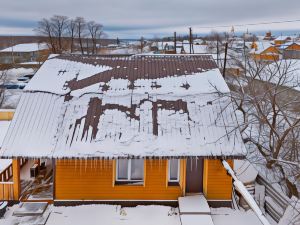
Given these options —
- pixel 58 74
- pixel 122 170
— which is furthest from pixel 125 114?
pixel 58 74

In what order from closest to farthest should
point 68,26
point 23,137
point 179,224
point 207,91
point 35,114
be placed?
point 179,224 → point 23,137 → point 35,114 → point 207,91 → point 68,26

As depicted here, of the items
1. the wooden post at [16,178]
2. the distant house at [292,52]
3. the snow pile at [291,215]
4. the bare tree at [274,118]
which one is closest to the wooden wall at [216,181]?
the bare tree at [274,118]

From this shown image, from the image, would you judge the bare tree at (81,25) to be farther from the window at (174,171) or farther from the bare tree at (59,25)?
the window at (174,171)

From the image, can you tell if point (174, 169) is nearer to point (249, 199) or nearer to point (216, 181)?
point (216, 181)

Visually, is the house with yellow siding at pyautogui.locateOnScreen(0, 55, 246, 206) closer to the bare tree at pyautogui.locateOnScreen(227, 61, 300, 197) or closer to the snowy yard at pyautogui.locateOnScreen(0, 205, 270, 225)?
the snowy yard at pyautogui.locateOnScreen(0, 205, 270, 225)

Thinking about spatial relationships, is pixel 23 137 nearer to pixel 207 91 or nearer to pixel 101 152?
pixel 101 152

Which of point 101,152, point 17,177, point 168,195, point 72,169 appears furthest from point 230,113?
point 17,177
